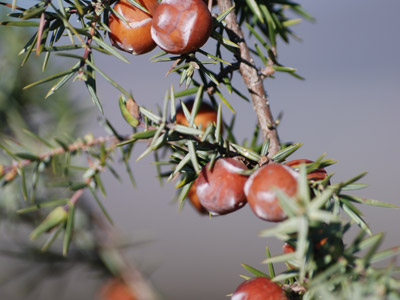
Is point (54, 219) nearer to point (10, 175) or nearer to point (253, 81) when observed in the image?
point (10, 175)

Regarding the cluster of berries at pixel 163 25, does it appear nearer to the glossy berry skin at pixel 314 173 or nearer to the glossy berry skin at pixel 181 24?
the glossy berry skin at pixel 181 24

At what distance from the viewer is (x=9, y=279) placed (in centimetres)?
41

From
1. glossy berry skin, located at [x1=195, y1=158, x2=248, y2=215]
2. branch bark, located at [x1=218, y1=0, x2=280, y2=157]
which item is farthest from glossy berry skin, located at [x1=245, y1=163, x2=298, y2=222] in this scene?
branch bark, located at [x1=218, y1=0, x2=280, y2=157]

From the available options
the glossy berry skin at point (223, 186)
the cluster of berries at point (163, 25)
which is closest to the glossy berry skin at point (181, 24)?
the cluster of berries at point (163, 25)

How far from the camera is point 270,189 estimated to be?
0.89ft

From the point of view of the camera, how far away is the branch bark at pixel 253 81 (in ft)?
1.35

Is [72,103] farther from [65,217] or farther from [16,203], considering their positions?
[65,217]

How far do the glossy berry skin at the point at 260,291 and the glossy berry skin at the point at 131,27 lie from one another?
219mm

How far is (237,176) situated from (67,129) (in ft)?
1.03

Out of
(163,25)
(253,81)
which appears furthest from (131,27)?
(253,81)

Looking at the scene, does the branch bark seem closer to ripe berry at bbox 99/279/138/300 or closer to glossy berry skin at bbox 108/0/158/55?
glossy berry skin at bbox 108/0/158/55

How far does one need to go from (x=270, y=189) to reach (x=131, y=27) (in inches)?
7.3

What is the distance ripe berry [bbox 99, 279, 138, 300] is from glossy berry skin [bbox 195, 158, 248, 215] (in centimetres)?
9

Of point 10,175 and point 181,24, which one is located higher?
point 181,24
